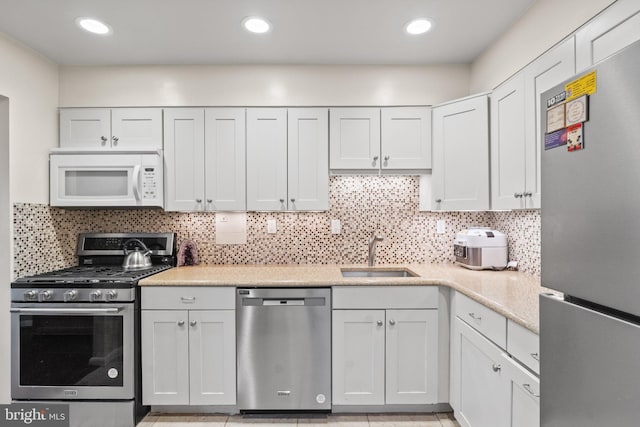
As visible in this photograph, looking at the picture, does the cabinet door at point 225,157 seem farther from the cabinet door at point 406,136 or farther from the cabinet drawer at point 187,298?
the cabinet door at point 406,136

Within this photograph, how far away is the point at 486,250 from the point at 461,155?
71 centimetres

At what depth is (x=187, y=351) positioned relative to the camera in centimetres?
224

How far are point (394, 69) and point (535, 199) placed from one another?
1.46 metres

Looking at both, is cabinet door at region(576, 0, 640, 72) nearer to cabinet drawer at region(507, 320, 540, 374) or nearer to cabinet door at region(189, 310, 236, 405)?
cabinet drawer at region(507, 320, 540, 374)

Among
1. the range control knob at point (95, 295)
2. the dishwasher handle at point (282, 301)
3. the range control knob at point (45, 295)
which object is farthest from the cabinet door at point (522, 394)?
the range control knob at point (45, 295)

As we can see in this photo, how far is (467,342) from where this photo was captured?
6.40 ft

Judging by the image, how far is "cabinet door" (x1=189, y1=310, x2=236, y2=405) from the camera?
2244mm

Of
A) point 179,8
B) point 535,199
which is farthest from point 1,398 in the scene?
point 535,199

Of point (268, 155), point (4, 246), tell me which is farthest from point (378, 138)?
point (4, 246)

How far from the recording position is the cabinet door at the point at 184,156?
8.73ft

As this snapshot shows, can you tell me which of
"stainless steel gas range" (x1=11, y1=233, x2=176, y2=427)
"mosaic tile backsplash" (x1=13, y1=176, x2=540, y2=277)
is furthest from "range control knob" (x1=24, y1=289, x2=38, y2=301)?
"mosaic tile backsplash" (x1=13, y1=176, x2=540, y2=277)

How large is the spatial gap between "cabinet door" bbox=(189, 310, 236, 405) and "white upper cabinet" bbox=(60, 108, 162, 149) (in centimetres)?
139

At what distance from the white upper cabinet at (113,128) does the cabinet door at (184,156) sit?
0.09 metres

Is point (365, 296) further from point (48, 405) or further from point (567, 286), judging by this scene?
point (48, 405)
